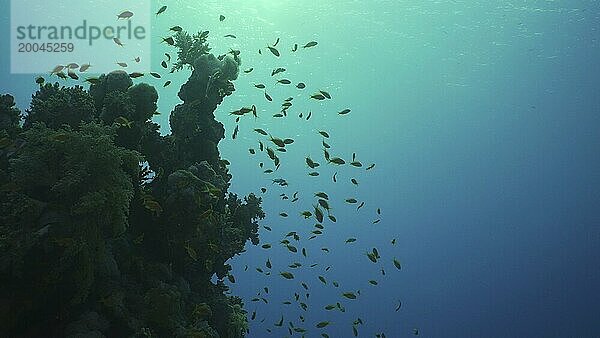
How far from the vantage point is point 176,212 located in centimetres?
984

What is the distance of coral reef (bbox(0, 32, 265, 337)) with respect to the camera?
7551 millimetres

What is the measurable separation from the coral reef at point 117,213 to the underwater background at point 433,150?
28344 millimetres

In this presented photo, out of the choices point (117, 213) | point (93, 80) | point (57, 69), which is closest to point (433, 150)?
point (93, 80)

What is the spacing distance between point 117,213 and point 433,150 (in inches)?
3967

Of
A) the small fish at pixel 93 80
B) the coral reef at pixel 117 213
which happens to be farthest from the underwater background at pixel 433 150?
the small fish at pixel 93 80

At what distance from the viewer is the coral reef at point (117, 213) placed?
7551 millimetres

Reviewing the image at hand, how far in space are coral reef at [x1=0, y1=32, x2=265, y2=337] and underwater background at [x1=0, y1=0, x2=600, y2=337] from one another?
28.3 meters

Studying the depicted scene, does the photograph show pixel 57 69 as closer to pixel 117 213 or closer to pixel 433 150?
pixel 117 213

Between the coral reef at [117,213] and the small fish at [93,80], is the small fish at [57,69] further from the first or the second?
the small fish at [93,80]

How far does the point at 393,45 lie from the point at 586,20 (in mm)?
18566

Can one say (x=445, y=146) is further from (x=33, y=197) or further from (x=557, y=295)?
(x=33, y=197)

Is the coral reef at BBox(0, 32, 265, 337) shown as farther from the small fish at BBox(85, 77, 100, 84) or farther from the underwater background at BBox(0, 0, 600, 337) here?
the underwater background at BBox(0, 0, 600, 337)

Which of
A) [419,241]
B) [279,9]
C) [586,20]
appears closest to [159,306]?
[279,9]

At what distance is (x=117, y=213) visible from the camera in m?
7.80
